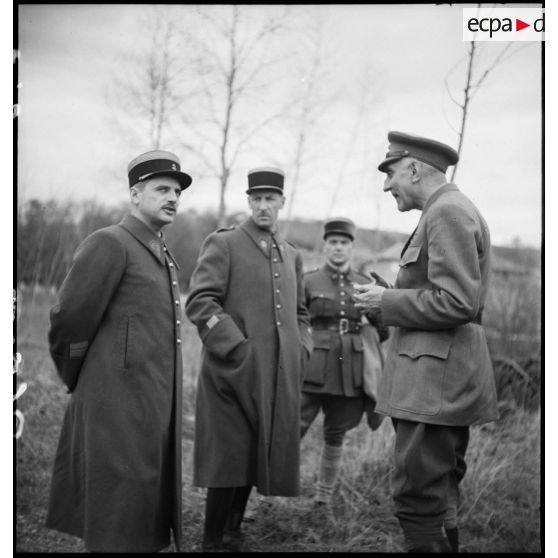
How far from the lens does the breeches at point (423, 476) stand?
2918 millimetres

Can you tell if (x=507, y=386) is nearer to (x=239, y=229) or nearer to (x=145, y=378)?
(x=239, y=229)

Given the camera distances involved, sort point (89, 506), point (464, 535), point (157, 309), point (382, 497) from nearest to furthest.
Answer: point (89, 506) → point (157, 309) → point (464, 535) → point (382, 497)

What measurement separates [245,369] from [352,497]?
150cm

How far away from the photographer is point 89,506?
2992 mm

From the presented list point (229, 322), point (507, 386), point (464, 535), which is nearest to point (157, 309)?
point (229, 322)

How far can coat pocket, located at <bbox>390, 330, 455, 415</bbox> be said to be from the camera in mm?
2953

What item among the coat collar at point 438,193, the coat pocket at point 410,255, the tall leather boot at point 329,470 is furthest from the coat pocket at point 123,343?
the tall leather boot at point 329,470

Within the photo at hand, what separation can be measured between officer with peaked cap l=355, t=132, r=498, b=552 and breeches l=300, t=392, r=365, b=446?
1.74 metres

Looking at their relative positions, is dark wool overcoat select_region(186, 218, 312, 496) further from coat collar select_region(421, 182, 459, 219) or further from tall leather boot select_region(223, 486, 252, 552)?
coat collar select_region(421, 182, 459, 219)

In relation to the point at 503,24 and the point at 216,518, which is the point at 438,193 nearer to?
the point at 503,24

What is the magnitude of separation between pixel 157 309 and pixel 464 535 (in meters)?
2.57

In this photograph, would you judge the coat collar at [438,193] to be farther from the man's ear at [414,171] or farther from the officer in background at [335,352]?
the officer in background at [335,352]

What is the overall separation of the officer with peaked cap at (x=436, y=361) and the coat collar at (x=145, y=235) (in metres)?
1.14

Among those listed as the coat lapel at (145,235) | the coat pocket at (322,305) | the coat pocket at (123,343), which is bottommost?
the coat pocket at (123,343)
